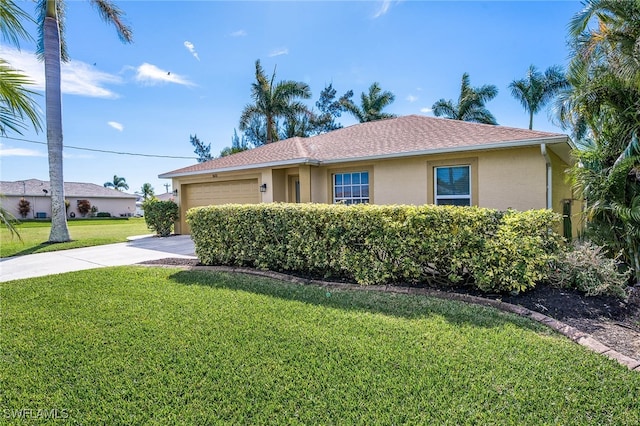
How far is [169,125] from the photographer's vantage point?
27031mm

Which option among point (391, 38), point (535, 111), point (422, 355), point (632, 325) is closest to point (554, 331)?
point (632, 325)

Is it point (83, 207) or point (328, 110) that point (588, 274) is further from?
point (83, 207)

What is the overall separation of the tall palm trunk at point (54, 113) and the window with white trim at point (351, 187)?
11.4 metres

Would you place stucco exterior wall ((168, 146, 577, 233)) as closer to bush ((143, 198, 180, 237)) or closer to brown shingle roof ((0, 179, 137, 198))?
bush ((143, 198, 180, 237))

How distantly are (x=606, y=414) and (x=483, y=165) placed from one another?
7.23 meters

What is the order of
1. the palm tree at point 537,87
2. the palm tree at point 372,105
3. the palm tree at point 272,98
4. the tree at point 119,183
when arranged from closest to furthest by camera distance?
the palm tree at point 272,98
the palm tree at point 537,87
the palm tree at point 372,105
the tree at point 119,183

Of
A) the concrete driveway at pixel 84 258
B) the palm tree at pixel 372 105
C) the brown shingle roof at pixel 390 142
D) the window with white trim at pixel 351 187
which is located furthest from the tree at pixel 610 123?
the palm tree at pixel 372 105

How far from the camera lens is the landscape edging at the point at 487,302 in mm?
3341

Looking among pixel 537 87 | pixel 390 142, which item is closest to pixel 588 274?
pixel 390 142

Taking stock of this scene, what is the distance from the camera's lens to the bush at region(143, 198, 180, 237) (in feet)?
49.3

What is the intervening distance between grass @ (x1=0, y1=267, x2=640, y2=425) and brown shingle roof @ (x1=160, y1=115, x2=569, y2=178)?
5.36m

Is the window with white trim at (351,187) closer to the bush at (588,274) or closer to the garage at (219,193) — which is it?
the garage at (219,193)

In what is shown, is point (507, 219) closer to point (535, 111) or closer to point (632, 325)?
point (632, 325)

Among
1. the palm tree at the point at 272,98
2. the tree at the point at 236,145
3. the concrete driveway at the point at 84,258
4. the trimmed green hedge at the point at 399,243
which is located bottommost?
the concrete driveway at the point at 84,258
